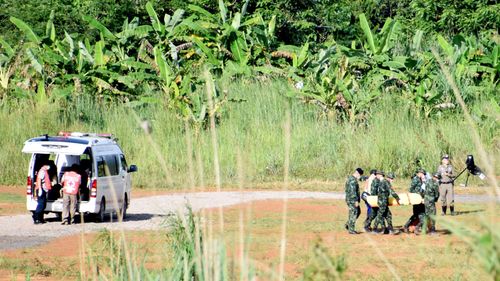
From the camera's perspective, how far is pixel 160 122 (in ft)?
116

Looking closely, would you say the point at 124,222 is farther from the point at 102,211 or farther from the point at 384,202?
the point at 384,202

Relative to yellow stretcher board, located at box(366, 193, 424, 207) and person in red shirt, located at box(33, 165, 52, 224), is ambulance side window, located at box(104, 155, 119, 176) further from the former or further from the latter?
yellow stretcher board, located at box(366, 193, 424, 207)

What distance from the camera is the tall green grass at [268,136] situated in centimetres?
3347

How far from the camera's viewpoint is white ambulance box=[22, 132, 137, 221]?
2264 cm

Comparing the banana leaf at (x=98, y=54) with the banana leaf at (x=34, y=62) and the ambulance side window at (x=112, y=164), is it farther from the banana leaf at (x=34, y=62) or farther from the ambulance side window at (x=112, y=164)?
the ambulance side window at (x=112, y=164)

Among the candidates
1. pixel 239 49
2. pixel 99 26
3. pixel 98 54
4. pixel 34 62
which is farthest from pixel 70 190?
pixel 239 49

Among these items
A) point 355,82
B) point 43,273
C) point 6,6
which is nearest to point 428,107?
point 355,82

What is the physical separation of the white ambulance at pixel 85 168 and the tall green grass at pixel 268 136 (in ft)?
25.3

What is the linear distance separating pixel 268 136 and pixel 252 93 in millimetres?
2780

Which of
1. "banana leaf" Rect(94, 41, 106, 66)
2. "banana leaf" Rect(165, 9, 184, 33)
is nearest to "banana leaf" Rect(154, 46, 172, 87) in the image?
"banana leaf" Rect(94, 41, 106, 66)

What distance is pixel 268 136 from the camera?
115 ft

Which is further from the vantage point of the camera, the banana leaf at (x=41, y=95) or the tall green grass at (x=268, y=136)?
the banana leaf at (x=41, y=95)

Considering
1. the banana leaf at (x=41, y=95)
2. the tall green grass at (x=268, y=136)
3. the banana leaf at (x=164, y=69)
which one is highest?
the banana leaf at (x=164, y=69)

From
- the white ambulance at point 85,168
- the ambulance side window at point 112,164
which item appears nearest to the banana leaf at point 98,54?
the white ambulance at point 85,168
